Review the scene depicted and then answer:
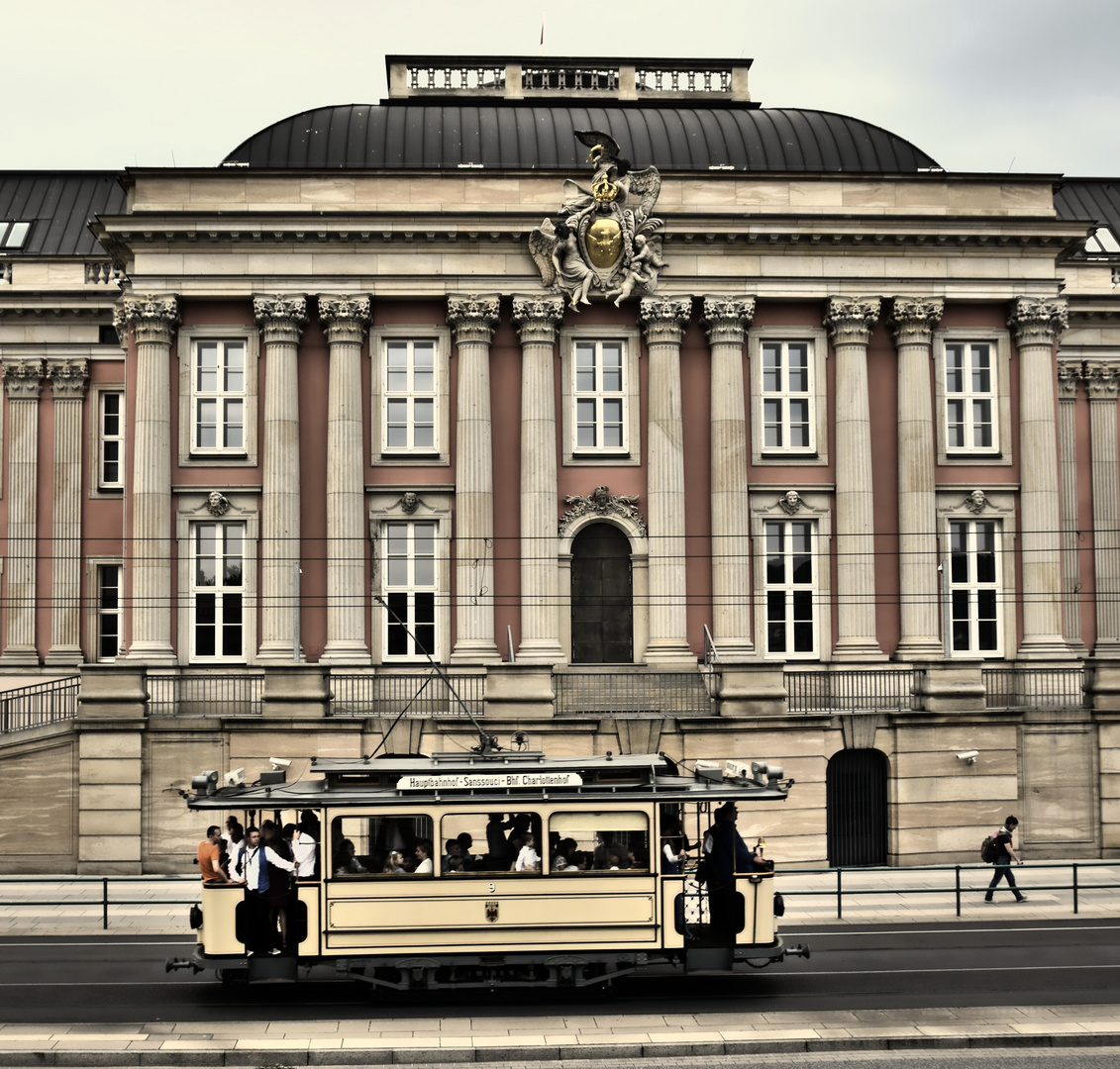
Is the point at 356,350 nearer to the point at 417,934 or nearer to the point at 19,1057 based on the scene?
the point at 417,934

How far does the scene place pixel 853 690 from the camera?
38219mm

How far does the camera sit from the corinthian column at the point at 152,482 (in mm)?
38594

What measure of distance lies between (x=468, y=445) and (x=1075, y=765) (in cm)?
1726

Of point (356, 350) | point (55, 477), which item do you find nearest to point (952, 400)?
point (356, 350)

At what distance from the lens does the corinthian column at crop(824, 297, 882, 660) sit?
39969 millimetres

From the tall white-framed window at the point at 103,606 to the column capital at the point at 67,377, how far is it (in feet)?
19.0

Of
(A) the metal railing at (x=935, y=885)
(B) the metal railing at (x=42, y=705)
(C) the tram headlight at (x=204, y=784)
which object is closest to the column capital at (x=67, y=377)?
(B) the metal railing at (x=42, y=705)

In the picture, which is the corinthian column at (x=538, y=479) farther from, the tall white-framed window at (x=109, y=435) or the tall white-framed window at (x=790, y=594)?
the tall white-framed window at (x=109, y=435)

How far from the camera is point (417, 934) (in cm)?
1992

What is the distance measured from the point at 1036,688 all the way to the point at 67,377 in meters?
32.9

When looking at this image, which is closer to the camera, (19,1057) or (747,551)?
(19,1057)

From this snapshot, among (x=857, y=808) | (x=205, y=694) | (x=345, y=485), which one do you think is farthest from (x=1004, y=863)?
(x=205, y=694)

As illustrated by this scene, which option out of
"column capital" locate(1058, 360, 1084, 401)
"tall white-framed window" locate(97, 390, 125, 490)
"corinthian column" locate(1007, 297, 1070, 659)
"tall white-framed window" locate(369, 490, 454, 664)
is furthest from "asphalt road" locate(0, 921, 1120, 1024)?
"tall white-framed window" locate(97, 390, 125, 490)

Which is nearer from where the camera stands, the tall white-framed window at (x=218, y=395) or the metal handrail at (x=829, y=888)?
the metal handrail at (x=829, y=888)
